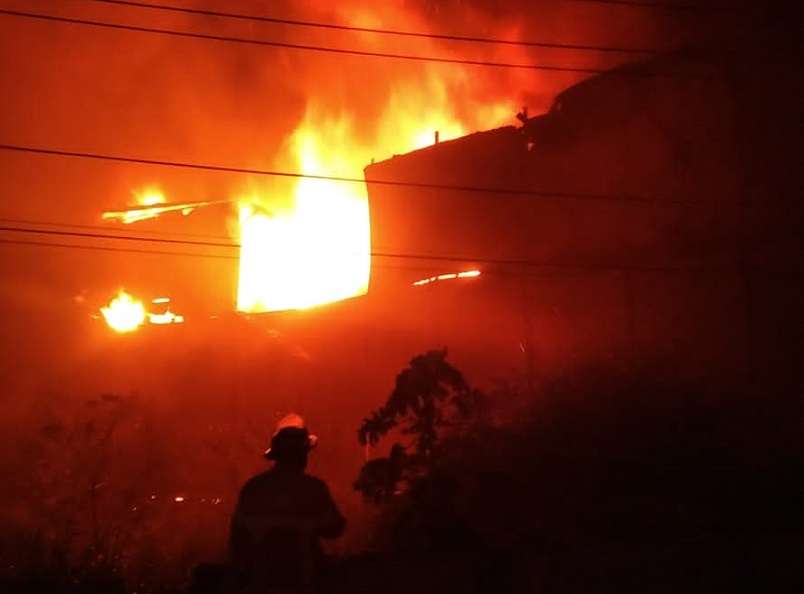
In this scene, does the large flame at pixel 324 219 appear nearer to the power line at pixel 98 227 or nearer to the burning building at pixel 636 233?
the power line at pixel 98 227

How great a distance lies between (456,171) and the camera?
19.8 metres

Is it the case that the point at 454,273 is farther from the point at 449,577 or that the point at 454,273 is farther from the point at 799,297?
the point at 449,577

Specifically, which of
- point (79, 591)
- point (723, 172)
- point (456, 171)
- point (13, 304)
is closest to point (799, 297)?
point (723, 172)

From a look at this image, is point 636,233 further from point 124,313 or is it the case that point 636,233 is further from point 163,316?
point 124,313

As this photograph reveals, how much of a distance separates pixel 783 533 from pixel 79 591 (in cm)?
567

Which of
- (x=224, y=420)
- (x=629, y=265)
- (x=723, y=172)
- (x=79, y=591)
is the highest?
(x=723, y=172)

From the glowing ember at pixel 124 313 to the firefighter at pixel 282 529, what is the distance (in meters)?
20.4

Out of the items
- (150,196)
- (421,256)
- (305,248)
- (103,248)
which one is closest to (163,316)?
(103,248)

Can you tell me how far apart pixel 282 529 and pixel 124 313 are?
20860 millimetres

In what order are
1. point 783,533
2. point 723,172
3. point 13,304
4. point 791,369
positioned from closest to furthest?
1. point 783,533
2. point 791,369
3. point 723,172
4. point 13,304

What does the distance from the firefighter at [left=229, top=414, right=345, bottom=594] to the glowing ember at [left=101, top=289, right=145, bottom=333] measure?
20397 millimetres

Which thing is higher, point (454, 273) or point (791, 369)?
point (454, 273)

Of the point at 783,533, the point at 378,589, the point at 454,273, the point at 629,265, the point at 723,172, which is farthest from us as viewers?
the point at 454,273

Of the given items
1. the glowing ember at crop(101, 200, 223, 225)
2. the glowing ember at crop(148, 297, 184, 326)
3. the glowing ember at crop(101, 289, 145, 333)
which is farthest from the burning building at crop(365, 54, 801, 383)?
the glowing ember at crop(101, 289, 145, 333)
